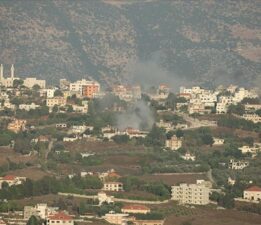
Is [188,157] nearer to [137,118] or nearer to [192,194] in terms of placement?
[192,194]

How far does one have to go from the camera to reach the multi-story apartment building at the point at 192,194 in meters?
125

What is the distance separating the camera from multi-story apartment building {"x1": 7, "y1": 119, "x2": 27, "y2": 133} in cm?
14538

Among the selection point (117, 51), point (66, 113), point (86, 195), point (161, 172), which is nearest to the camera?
point (86, 195)

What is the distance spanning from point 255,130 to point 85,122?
10645 mm

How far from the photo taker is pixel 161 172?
133 m

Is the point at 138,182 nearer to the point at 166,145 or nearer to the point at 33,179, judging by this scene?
the point at 33,179

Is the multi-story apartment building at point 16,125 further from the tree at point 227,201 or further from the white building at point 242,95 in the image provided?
the tree at point 227,201

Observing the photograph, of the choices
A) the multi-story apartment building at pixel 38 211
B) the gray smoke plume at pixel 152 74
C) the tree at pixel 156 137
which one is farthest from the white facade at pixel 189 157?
the gray smoke plume at pixel 152 74

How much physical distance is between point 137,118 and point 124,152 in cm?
1379

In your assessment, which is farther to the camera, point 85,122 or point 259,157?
point 85,122

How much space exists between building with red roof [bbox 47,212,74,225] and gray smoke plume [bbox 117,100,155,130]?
33.5m

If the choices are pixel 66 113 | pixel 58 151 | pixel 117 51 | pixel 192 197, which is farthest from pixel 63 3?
pixel 192 197

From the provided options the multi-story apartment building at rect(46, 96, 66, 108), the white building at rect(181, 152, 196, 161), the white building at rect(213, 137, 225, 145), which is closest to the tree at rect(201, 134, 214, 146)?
the white building at rect(213, 137, 225, 145)

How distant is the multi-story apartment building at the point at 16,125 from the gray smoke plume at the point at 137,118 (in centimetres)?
619
